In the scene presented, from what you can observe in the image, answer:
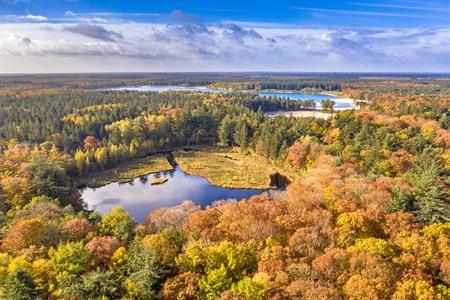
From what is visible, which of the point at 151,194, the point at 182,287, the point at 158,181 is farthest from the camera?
the point at 158,181

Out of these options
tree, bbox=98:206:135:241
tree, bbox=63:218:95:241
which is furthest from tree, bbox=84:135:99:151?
tree, bbox=63:218:95:241

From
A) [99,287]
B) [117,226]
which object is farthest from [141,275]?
[117,226]

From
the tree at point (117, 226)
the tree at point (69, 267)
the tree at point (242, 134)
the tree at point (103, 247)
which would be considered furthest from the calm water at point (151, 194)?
the tree at point (69, 267)

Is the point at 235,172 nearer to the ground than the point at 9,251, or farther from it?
nearer to the ground

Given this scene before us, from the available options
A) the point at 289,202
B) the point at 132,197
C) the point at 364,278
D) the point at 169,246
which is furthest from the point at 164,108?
the point at 364,278

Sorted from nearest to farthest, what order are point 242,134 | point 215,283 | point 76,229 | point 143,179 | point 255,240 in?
point 215,283
point 255,240
point 76,229
point 143,179
point 242,134

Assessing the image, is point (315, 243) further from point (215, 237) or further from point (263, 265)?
point (215, 237)

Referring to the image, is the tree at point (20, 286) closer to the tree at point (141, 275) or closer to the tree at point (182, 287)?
the tree at point (141, 275)

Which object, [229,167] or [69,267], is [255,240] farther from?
[229,167]
